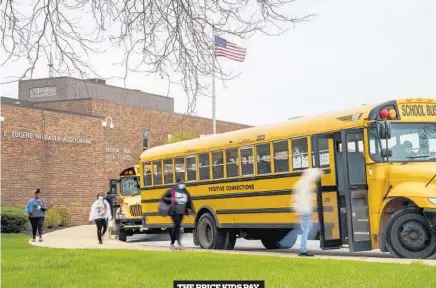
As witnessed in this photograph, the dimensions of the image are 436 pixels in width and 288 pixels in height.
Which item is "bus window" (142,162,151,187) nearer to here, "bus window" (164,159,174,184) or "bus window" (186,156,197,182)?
"bus window" (164,159,174,184)

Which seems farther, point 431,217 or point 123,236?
point 123,236

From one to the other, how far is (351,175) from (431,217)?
66.6 inches

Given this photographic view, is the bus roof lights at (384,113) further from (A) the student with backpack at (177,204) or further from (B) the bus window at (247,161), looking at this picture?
(A) the student with backpack at (177,204)

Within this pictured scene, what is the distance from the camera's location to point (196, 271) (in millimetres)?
11398

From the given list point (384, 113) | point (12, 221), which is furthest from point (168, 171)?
point (12, 221)

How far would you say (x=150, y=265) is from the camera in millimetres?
12562

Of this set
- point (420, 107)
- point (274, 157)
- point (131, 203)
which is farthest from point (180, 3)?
point (131, 203)

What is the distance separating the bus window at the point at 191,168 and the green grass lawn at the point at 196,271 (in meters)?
5.43

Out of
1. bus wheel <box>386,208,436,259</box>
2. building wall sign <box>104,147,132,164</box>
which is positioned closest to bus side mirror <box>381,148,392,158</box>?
bus wheel <box>386,208,436,259</box>

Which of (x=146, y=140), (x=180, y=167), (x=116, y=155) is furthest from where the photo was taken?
(x=146, y=140)

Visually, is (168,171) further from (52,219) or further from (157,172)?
(52,219)

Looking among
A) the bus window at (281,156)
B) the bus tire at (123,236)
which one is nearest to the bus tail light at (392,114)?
the bus window at (281,156)

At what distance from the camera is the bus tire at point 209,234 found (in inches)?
732

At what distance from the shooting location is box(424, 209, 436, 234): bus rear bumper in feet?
43.2
